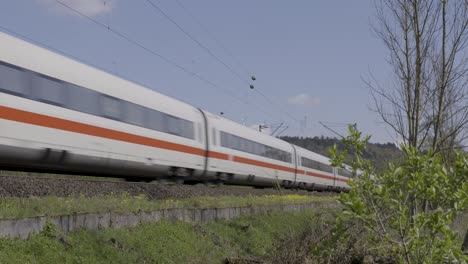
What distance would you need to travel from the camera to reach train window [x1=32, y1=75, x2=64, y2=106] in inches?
450

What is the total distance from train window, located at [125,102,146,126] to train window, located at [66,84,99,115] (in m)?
1.41

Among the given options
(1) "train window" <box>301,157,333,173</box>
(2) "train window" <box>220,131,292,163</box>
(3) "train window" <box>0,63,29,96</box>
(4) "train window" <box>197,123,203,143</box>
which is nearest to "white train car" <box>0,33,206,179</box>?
(3) "train window" <box>0,63,29,96</box>

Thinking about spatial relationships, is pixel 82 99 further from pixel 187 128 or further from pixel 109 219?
pixel 187 128

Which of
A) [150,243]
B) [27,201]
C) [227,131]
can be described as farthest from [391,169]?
[227,131]

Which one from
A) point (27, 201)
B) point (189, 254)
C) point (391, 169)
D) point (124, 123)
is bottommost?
point (189, 254)

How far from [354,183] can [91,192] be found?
8.67 m

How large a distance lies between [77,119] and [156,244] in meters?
4.32

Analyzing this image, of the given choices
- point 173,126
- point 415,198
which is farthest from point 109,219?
point 173,126

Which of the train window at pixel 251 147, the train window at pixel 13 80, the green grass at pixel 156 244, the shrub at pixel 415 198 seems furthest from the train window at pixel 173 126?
the shrub at pixel 415 198

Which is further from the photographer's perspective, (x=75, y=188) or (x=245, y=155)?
(x=245, y=155)

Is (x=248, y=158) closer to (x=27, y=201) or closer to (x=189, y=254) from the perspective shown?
(x=189, y=254)

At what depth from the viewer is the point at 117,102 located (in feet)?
46.7

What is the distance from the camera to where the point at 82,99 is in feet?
42.1

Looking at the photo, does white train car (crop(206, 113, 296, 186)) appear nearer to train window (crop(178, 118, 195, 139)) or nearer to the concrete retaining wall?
train window (crop(178, 118, 195, 139))
